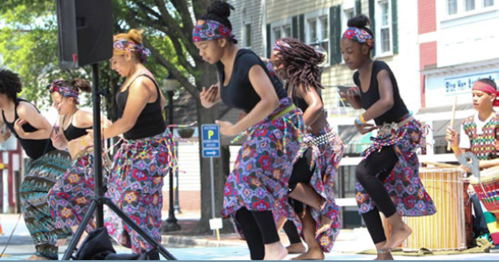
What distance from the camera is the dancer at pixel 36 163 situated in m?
9.23

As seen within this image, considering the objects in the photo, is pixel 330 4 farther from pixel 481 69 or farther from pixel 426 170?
pixel 426 170

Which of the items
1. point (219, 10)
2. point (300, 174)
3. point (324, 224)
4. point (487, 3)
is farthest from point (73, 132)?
point (487, 3)

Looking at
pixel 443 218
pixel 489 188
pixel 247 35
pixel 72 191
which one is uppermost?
pixel 247 35

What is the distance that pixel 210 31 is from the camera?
6.80 metres

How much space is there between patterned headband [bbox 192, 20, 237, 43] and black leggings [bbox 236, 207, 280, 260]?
3.77 feet

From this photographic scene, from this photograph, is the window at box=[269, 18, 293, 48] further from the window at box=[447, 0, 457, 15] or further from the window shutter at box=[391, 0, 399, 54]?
the window at box=[447, 0, 457, 15]

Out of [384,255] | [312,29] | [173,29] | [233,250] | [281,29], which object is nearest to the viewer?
[384,255]

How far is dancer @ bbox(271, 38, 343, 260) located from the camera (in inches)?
314

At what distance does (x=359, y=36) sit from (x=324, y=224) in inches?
59.8

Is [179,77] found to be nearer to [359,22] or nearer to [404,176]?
[359,22]

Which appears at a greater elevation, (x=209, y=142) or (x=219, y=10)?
(x=219, y=10)

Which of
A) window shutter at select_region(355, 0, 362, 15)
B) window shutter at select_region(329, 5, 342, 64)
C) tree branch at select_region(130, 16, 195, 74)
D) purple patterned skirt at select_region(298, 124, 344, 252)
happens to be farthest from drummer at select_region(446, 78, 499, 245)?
window shutter at select_region(329, 5, 342, 64)

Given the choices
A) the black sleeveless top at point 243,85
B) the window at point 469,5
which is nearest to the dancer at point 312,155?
the black sleeveless top at point 243,85

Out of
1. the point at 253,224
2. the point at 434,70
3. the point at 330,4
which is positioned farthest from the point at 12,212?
the point at 253,224
